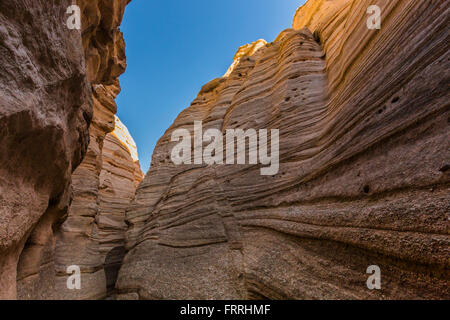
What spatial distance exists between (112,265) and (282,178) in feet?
24.2

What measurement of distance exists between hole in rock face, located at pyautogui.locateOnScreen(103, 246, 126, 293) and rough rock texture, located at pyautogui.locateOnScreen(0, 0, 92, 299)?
5099 mm

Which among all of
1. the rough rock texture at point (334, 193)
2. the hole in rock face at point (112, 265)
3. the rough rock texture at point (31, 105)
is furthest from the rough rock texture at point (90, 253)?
the rough rock texture at point (31, 105)

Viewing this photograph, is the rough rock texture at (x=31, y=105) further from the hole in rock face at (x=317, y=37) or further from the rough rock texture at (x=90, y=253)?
the hole in rock face at (x=317, y=37)

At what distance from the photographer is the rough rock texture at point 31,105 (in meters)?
2.19

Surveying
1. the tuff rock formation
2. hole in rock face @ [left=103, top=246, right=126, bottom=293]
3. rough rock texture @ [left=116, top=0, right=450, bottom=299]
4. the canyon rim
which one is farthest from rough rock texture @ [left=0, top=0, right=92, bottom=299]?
hole in rock face @ [left=103, top=246, right=126, bottom=293]

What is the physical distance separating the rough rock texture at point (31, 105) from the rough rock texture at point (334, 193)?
9.20 feet

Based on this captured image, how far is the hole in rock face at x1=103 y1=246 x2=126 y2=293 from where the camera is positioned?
24.0ft

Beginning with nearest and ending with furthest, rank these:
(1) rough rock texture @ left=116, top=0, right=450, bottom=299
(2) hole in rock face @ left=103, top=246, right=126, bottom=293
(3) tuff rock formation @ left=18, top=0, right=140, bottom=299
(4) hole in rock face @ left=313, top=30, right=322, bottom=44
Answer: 1. (1) rough rock texture @ left=116, top=0, right=450, bottom=299
2. (3) tuff rock formation @ left=18, top=0, right=140, bottom=299
3. (2) hole in rock face @ left=103, top=246, right=126, bottom=293
4. (4) hole in rock face @ left=313, top=30, right=322, bottom=44

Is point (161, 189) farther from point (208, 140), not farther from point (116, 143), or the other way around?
point (116, 143)

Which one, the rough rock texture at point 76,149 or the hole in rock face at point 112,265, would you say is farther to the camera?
the hole in rock face at point 112,265

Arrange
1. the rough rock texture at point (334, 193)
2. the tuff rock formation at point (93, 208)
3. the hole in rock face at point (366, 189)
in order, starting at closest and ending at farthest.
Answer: the rough rock texture at point (334, 193), the hole in rock face at point (366, 189), the tuff rock formation at point (93, 208)

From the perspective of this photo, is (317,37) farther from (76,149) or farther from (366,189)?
(76,149)

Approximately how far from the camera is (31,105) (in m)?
2.34

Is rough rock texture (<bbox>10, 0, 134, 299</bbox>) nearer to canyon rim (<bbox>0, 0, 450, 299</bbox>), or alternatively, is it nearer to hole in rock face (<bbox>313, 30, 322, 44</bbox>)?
canyon rim (<bbox>0, 0, 450, 299</bbox>)
